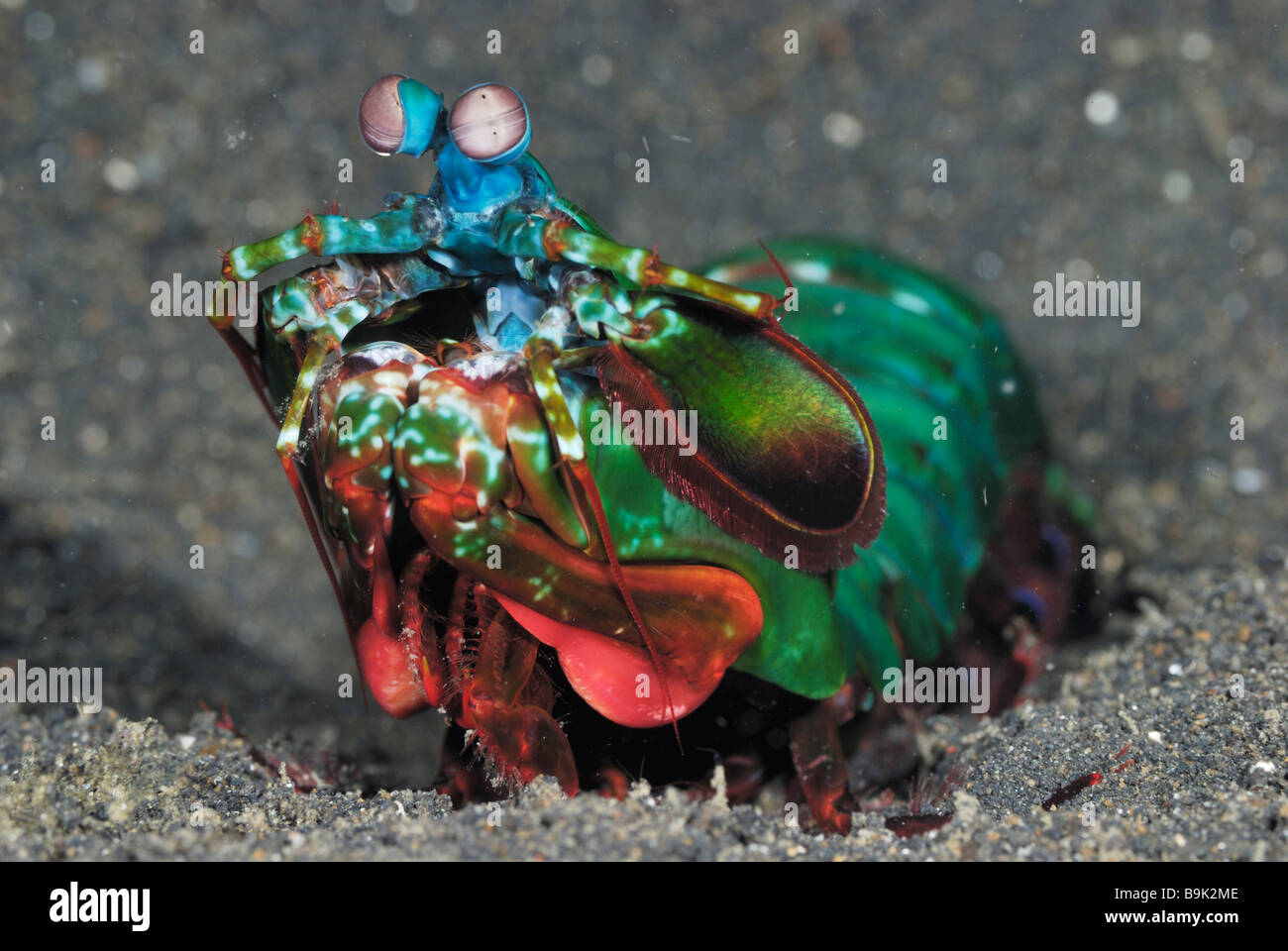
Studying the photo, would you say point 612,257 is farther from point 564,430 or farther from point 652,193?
point 652,193

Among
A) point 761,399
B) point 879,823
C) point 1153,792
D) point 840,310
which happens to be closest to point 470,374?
point 761,399

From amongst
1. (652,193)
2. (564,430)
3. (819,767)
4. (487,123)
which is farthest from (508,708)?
(652,193)

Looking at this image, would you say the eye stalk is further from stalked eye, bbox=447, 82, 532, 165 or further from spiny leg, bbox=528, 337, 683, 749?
spiny leg, bbox=528, 337, 683, 749

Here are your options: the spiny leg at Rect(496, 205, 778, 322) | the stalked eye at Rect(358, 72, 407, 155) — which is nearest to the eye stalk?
the stalked eye at Rect(358, 72, 407, 155)

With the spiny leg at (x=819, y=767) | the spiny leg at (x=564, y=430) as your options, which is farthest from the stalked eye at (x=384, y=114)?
the spiny leg at (x=819, y=767)

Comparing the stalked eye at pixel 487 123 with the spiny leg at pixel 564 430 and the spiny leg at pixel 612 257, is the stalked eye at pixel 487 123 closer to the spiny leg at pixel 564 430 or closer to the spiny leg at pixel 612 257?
the spiny leg at pixel 612 257
